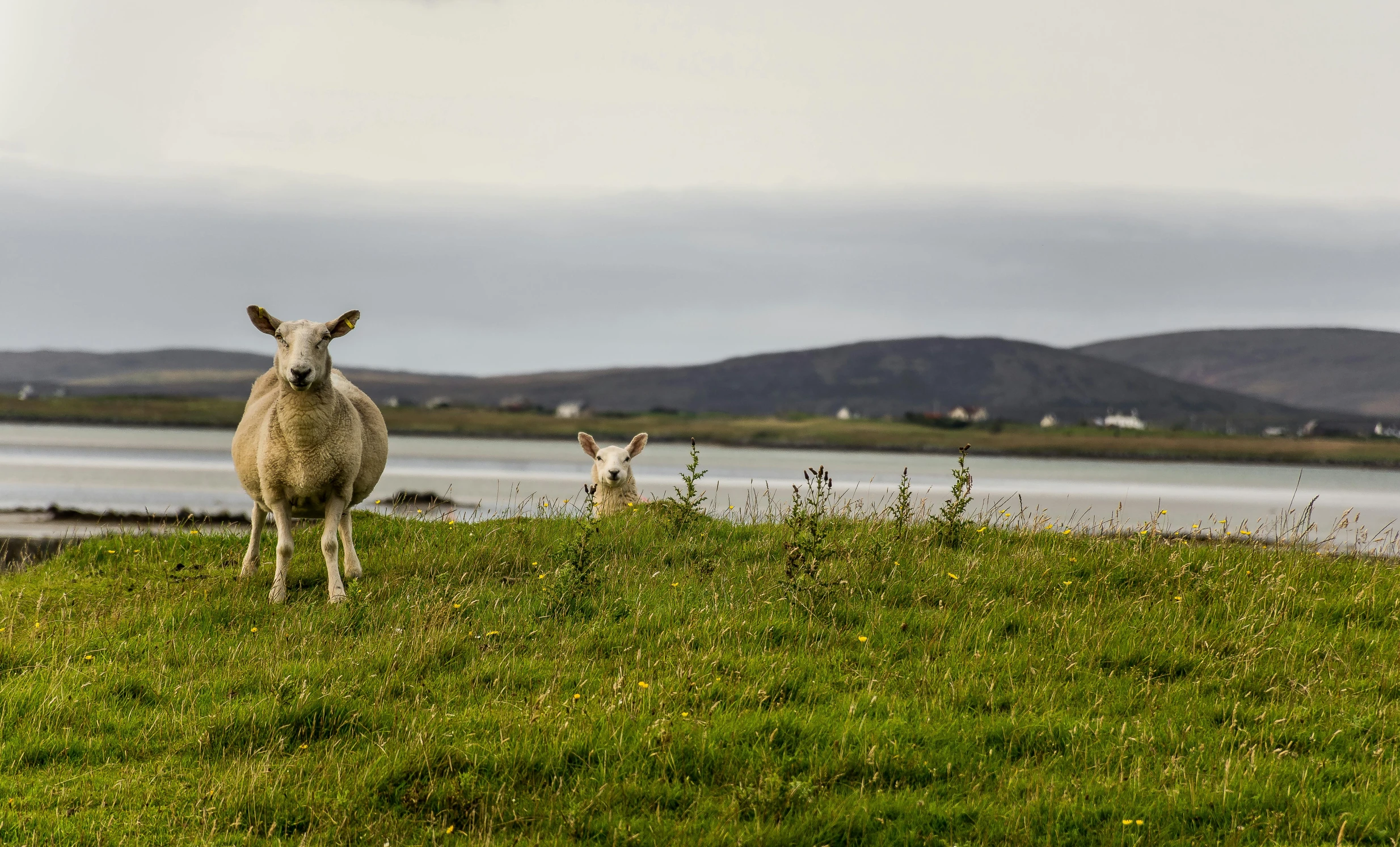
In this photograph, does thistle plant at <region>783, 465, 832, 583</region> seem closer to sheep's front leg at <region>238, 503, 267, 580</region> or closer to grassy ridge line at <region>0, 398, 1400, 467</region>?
sheep's front leg at <region>238, 503, 267, 580</region>

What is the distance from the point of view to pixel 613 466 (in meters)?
16.4

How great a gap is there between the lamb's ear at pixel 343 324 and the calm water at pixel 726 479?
15.6ft

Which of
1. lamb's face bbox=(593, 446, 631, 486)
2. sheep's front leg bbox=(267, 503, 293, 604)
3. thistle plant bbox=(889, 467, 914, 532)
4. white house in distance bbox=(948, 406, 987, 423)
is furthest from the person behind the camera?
white house in distance bbox=(948, 406, 987, 423)

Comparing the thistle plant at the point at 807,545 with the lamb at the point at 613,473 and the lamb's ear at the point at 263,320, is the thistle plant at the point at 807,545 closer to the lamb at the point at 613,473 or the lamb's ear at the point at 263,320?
the lamb at the point at 613,473

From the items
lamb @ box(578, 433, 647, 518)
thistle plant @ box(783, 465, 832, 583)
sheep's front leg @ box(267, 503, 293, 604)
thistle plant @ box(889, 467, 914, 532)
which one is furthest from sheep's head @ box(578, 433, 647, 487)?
sheep's front leg @ box(267, 503, 293, 604)

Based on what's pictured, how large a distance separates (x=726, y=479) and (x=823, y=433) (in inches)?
2890

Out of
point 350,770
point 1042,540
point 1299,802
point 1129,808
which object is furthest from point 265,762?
point 1042,540

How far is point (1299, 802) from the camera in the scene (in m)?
5.68

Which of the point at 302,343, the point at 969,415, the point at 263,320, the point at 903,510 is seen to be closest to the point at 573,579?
the point at 302,343

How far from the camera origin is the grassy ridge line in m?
105

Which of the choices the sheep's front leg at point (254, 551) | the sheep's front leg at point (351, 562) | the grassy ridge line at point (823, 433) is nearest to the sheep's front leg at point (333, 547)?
the sheep's front leg at point (351, 562)

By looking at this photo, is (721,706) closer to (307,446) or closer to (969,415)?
(307,446)

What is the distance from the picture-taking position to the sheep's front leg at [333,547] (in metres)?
10.0

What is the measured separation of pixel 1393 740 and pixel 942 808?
142 inches
